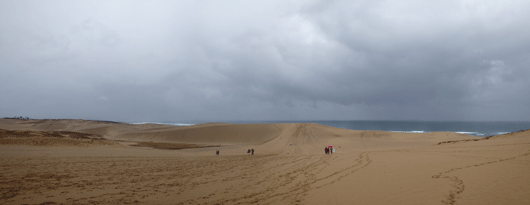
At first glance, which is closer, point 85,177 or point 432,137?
point 85,177

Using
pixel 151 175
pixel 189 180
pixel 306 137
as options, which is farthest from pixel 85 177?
pixel 306 137

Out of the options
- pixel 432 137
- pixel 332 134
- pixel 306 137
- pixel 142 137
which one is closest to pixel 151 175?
pixel 306 137

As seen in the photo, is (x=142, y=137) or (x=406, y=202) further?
(x=142, y=137)

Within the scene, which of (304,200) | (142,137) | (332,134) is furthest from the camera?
(142,137)

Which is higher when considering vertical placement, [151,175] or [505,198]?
[505,198]

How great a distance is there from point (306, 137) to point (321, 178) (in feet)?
87.1

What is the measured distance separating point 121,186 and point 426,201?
9.96m

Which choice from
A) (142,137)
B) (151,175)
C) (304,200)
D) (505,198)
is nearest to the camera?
(505,198)

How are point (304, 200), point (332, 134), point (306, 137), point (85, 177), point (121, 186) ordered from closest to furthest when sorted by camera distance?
point (304, 200) < point (121, 186) < point (85, 177) < point (306, 137) < point (332, 134)

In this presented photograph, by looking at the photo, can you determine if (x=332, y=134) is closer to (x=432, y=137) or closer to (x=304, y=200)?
(x=432, y=137)

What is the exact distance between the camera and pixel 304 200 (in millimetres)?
6582

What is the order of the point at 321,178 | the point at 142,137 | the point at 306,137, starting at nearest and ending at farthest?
the point at 321,178, the point at 306,137, the point at 142,137

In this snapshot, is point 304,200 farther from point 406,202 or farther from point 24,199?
point 24,199

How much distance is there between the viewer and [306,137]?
35.4 meters
